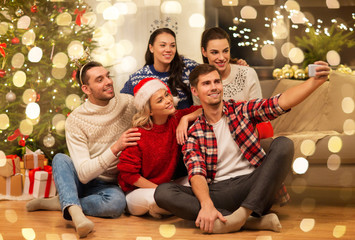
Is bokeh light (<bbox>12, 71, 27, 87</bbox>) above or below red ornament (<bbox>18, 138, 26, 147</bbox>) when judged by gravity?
above

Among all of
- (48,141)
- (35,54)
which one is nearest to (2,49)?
(35,54)

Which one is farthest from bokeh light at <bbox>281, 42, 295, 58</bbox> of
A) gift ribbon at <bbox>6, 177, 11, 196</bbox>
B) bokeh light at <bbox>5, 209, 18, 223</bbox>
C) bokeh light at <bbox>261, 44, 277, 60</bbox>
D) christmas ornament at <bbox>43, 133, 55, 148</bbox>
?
bokeh light at <bbox>5, 209, 18, 223</bbox>

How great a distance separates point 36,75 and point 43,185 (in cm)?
86

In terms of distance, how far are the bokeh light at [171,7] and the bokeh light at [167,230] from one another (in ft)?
9.17

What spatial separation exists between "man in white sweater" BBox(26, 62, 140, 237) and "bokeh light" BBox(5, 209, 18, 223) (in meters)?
0.09

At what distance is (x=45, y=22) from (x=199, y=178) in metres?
1.99

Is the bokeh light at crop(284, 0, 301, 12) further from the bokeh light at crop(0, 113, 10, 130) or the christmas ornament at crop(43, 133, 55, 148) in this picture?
the bokeh light at crop(0, 113, 10, 130)

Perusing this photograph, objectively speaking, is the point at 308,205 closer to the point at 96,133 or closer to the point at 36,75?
the point at 96,133

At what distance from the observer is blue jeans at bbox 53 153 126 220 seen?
7.43 feet

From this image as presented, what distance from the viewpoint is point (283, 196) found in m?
2.22

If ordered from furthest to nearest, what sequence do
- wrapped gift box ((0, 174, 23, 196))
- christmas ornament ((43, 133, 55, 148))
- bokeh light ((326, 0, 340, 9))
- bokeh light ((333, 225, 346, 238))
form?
bokeh light ((326, 0, 340, 9))
christmas ornament ((43, 133, 55, 148))
wrapped gift box ((0, 174, 23, 196))
bokeh light ((333, 225, 346, 238))

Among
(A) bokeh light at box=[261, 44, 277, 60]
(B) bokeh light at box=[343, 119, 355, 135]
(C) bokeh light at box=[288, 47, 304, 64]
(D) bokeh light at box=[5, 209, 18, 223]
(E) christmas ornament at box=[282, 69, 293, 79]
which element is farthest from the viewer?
(A) bokeh light at box=[261, 44, 277, 60]

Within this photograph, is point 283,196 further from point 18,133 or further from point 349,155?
point 18,133

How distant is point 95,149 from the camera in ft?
8.05
